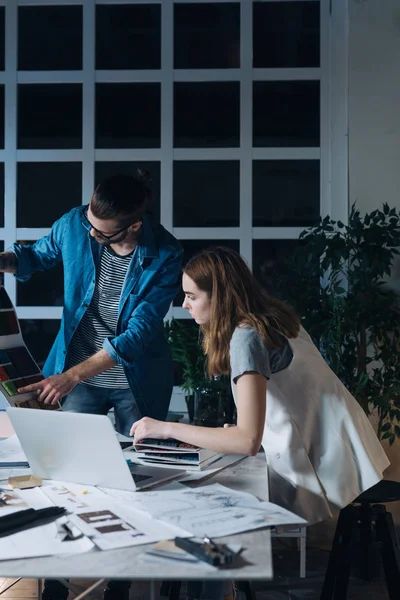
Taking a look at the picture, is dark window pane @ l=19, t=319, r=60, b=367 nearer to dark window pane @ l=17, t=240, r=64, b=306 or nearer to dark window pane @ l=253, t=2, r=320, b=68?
dark window pane @ l=17, t=240, r=64, b=306

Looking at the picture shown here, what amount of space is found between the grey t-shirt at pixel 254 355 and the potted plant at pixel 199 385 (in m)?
1.31

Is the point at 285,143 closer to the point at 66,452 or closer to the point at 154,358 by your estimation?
the point at 154,358

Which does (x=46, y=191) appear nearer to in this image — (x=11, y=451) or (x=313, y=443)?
(x=11, y=451)

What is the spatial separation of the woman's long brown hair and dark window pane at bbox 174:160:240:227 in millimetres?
1831

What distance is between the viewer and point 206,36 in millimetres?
3885

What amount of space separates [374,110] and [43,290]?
6.60 ft

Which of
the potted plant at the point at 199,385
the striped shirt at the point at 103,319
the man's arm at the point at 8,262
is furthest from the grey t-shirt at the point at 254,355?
the potted plant at the point at 199,385

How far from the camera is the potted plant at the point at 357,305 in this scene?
132 inches

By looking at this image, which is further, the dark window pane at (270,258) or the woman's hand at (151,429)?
the dark window pane at (270,258)

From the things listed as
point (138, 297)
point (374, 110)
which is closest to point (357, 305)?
point (374, 110)

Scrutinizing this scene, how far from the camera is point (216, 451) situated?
6.26ft

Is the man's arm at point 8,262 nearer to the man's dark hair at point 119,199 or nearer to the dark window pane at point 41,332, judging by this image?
the man's dark hair at point 119,199

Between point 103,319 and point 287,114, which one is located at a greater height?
point 287,114

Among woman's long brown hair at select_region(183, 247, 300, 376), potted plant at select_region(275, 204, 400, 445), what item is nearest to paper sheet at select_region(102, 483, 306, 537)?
woman's long brown hair at select_region(183, 247, 300, 376)
